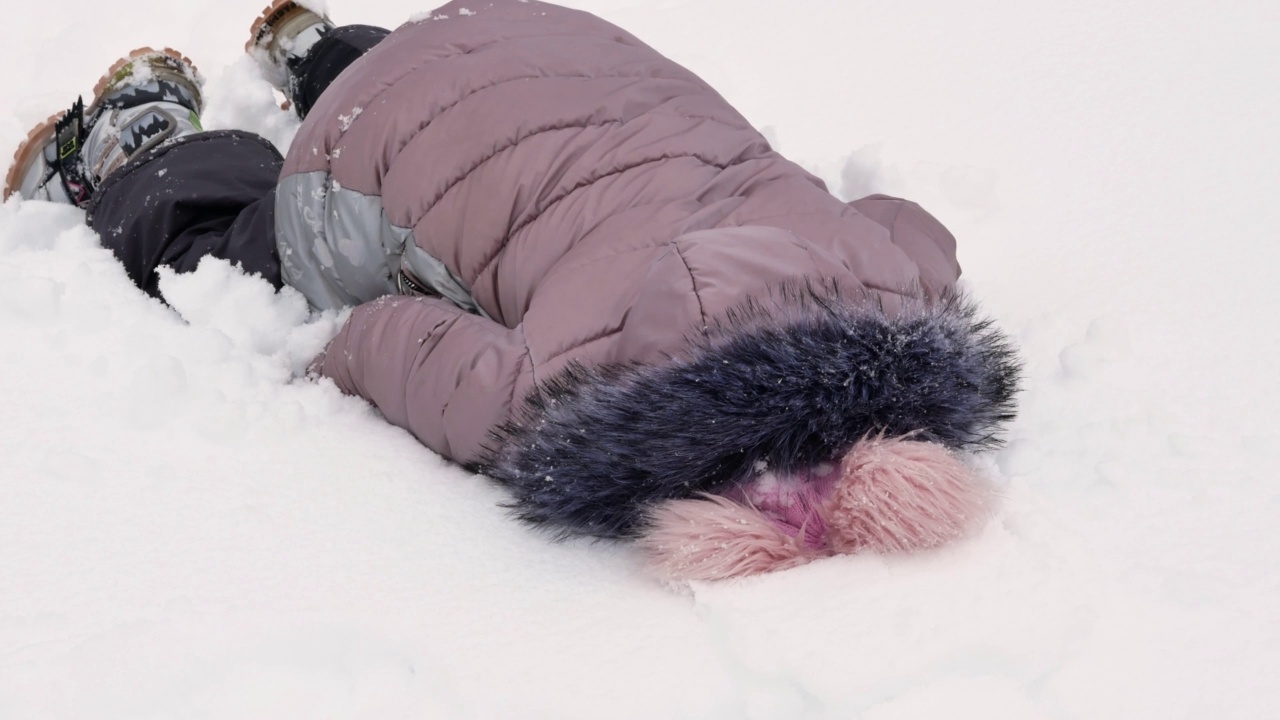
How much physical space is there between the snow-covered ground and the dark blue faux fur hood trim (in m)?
0.10

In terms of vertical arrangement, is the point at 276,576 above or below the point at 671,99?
below

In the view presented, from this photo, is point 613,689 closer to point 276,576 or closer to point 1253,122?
point 276,576

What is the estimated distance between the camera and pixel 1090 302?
1611 mm

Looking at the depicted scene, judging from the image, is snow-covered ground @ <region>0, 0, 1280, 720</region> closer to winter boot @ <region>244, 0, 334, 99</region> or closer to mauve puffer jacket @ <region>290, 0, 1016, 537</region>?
mauve puffer jacket @ <region>290, 0, 1016, 537</region>

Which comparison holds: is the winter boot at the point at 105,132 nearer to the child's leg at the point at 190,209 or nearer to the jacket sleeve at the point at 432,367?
the child's leg at the point at 190,209

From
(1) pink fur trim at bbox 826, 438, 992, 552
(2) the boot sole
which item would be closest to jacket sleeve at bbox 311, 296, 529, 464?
(1) pink fur trim at bbox 826, 438, 992, 552

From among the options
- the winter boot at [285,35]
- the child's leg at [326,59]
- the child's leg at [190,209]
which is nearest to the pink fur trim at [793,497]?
the child's leg at [190,209]

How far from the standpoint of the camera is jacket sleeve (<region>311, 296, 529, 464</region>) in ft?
4.21

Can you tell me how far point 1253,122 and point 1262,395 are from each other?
0.95 meters

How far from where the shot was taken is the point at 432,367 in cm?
137

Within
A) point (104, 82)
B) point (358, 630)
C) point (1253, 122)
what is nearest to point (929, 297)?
point (358, 630)

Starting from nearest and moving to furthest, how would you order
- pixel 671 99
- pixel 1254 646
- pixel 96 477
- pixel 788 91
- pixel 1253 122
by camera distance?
pixel 1254 646
pixel 96 477
pixel 671 99
pixel 1253 122
pixel 788 91

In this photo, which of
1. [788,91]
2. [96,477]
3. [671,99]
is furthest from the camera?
[788,91]

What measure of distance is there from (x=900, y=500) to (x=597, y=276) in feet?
1.43
